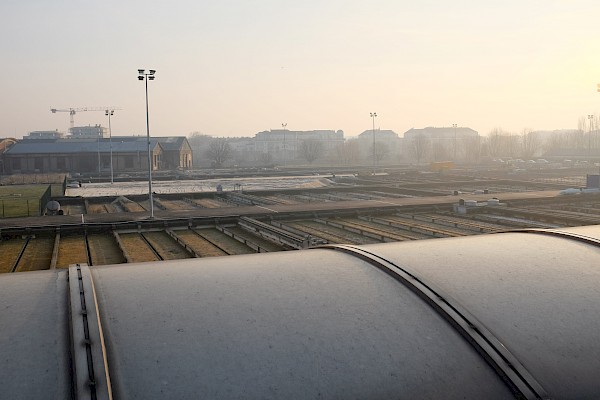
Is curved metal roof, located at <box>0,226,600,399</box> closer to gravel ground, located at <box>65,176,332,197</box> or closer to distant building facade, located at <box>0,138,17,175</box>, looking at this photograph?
gravel ground, located at <box>65,176,332,197</box>

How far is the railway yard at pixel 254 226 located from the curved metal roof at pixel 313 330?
17.5m

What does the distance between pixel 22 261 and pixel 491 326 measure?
22280mm

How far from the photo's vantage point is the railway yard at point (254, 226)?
25281 mm

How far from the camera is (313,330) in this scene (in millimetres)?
5500

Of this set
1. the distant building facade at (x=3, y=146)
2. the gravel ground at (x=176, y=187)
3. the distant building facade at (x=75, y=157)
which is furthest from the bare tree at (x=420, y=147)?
the distant building facade at (x=3, y=146)

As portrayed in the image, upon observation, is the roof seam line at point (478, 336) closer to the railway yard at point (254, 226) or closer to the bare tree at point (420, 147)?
the railway yard at point (254, 226)

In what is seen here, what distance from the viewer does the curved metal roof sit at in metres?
4.83

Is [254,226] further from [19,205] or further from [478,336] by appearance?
[478,336]

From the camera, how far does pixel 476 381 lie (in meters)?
5.14

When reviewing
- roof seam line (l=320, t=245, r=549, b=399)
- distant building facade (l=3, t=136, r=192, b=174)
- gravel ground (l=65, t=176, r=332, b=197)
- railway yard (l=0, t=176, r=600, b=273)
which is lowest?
railway yard (l=0, t=176, r=600, b=273)

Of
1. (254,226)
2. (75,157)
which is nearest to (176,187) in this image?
(254,226)

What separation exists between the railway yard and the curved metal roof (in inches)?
689

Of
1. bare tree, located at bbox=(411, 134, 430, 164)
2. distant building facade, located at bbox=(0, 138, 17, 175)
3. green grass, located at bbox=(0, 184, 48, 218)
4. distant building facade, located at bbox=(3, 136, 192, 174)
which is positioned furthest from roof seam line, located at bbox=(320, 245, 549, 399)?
bare tree, located at bbox=(411, 134, 430, 164)

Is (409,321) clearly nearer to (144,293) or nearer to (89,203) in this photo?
(144,293)
